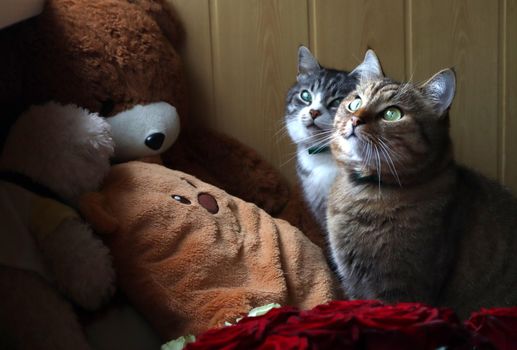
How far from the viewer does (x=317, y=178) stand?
147cm

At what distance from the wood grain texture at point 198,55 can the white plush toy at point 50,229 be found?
49 centimetres

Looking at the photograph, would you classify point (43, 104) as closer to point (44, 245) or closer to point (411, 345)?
point (44, 245)

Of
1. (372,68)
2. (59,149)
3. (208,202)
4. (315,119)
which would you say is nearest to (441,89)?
(372,68)

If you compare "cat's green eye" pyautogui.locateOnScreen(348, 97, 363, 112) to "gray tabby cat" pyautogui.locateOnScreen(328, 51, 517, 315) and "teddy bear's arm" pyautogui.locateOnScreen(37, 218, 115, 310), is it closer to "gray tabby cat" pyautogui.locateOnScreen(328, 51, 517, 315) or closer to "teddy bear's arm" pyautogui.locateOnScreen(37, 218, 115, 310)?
"gray tabby cat" pyautogui.locateOnScreen(328, 51, 517, 315)

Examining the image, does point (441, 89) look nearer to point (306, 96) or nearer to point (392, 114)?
point (392, 114)

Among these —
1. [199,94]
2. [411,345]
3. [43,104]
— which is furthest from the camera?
[199,94]

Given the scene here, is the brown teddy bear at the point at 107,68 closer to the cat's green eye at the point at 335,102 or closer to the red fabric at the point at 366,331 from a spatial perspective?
the cat's green eye at the point at 335,102

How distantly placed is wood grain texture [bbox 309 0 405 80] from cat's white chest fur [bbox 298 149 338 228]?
1.01 feet

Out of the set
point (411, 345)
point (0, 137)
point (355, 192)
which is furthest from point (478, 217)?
point (0, 137)

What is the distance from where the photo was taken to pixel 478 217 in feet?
3.76

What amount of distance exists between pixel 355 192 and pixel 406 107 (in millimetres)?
194

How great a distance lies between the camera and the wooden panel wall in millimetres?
1541

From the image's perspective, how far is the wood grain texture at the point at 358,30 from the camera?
156 cm

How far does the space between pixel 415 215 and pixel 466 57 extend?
0.71 m
